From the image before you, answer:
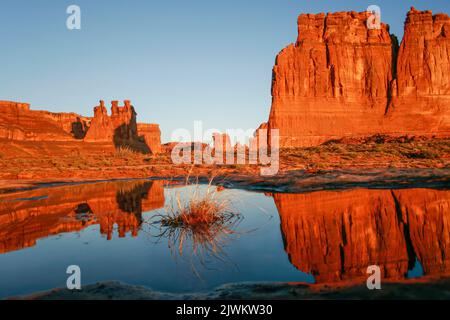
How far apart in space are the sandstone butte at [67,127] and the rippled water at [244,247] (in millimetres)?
73950

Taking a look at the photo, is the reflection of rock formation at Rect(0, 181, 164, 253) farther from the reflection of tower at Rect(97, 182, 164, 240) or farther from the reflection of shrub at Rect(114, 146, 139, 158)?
the reflection of shrub at Rect(114, 146, 139, 158)

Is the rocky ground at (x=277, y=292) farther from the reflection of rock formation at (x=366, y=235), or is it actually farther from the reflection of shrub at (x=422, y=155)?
the reflection of shrub at (x=422, y=155)

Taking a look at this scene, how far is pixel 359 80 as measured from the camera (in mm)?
72938

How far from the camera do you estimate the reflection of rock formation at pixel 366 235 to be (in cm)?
405

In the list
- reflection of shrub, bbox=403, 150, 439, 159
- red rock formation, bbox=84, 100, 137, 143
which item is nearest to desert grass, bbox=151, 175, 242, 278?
reflection of shrub, bbox=403, 150, 439, 159

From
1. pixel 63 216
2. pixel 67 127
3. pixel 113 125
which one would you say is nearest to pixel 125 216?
pixel 63 216

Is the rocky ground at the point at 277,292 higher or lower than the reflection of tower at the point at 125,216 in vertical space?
lower

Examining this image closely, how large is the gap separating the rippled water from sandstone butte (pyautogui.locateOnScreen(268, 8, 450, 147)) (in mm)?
61655

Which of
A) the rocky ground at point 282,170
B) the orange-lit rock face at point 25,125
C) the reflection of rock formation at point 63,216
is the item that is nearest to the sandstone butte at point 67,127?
the orange-lit rock face at point 25,125

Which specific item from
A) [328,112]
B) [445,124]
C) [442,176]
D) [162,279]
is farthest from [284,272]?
[445,124]

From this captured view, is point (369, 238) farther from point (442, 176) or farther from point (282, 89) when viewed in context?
point (282, 89)

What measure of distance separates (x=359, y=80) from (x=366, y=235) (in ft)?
246

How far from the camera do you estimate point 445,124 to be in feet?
215
